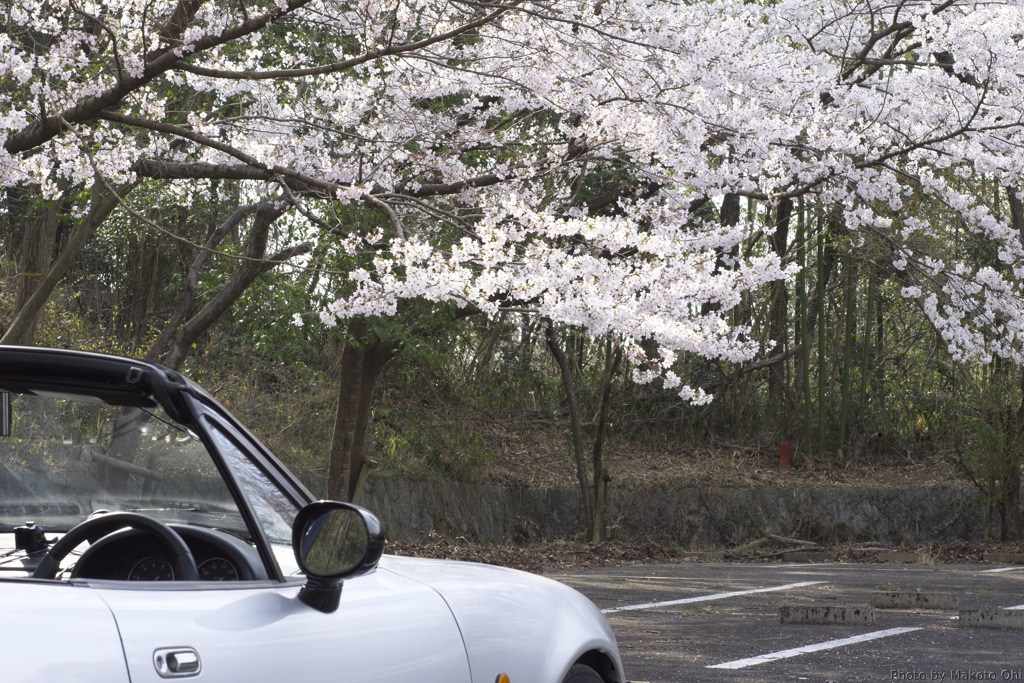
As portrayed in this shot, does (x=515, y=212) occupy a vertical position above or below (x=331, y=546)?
above

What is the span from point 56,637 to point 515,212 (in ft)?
24.8

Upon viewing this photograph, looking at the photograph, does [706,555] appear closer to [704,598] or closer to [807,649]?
[704,598]

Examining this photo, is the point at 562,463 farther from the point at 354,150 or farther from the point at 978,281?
the point at 354,150

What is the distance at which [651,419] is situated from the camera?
22.4 metres

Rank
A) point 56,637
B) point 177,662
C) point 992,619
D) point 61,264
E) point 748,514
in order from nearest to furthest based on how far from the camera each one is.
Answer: point 56,637
point 177,662
point 992,619
point 61,264
point 748,514

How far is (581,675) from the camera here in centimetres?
313

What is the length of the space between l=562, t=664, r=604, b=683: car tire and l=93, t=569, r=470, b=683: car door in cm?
57

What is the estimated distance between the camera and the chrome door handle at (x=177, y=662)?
182cm

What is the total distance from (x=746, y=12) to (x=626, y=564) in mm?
7225

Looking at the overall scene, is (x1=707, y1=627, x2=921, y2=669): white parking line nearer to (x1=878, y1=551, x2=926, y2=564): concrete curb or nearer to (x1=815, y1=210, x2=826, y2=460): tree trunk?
(x1=878, y1=551, x2=926, y2=564): concrete curb

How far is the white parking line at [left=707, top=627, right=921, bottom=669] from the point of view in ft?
21.6

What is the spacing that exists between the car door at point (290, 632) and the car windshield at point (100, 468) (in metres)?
0.32

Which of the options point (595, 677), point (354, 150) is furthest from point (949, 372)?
point (595, 677)

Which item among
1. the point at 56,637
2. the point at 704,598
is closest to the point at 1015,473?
the point at 704,598
